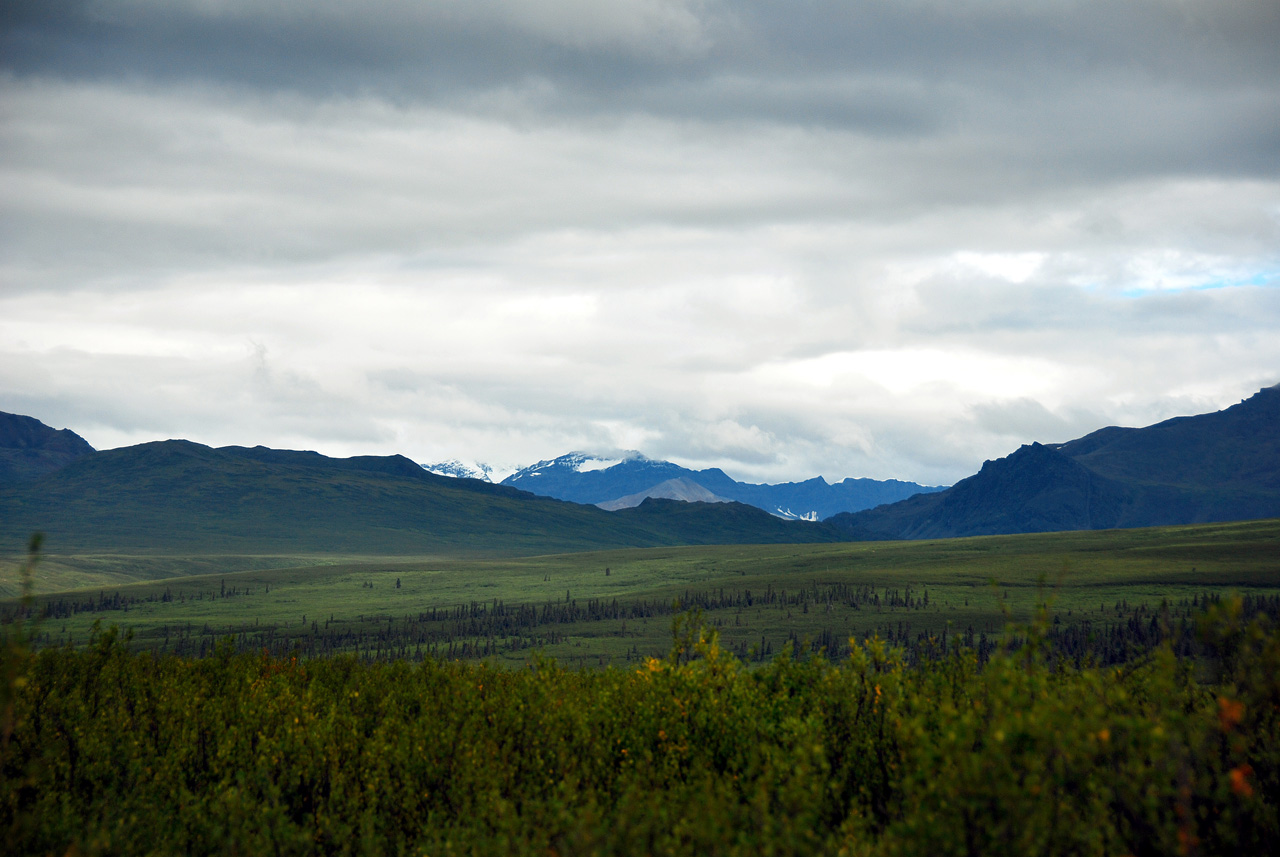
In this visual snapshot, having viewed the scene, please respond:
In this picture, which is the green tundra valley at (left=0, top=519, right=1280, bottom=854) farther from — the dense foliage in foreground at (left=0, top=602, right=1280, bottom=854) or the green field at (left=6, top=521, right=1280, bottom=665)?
the green field at (left=6, top=521, right=1280, bottom=665)

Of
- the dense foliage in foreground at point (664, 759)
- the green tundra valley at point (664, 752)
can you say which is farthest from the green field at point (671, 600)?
the dense foliage in foreground at point (664, 759)

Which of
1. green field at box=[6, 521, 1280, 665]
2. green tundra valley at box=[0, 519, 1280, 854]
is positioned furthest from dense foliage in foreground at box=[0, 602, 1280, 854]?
green field at box=[6, 521, 1280, 665]

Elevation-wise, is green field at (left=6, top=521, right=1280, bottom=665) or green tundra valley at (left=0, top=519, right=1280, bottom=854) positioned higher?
green tundra valley at (left=0, top=519, right=1280, bottom=854)

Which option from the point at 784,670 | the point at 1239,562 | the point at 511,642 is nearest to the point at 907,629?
the point at 511,642

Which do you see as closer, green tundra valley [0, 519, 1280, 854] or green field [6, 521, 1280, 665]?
green tundra valley [0, 519, 1280, 854]

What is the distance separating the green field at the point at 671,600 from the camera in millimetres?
101500

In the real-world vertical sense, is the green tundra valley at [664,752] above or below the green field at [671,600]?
above

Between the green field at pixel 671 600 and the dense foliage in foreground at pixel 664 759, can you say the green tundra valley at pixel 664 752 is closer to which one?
the dense foliage in foreground at pixel 664 759

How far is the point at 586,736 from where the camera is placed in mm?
15008

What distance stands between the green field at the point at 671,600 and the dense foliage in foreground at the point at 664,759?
54896 mm

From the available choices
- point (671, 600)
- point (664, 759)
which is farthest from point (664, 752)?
point (671, 600)

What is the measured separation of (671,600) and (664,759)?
132 m

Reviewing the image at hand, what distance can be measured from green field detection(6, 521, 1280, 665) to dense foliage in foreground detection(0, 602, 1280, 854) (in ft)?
180

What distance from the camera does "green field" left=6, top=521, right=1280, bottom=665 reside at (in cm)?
10150
